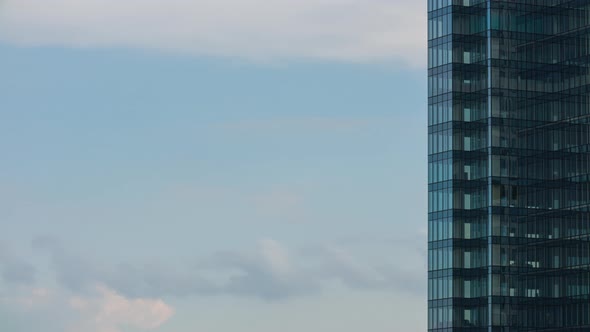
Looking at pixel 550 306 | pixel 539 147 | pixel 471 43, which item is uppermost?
pixel 471 43

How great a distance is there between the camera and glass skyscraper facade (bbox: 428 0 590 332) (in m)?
185

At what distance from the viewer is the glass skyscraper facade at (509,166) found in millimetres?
184875

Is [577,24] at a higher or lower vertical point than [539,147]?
higher

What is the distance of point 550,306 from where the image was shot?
186m

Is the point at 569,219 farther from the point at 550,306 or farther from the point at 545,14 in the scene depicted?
the point at 545,14

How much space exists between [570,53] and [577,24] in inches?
145

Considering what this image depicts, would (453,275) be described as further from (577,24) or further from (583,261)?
(577,24)

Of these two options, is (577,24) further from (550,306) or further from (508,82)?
(550,306)

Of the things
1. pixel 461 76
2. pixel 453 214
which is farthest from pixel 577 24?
pixel 453 214

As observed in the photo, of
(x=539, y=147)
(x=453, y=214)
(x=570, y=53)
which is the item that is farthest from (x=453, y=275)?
(x=570, y=53)

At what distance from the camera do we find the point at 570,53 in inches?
7505

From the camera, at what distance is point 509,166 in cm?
18812

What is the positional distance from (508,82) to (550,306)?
27.3 meters

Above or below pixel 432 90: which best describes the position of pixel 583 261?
below
